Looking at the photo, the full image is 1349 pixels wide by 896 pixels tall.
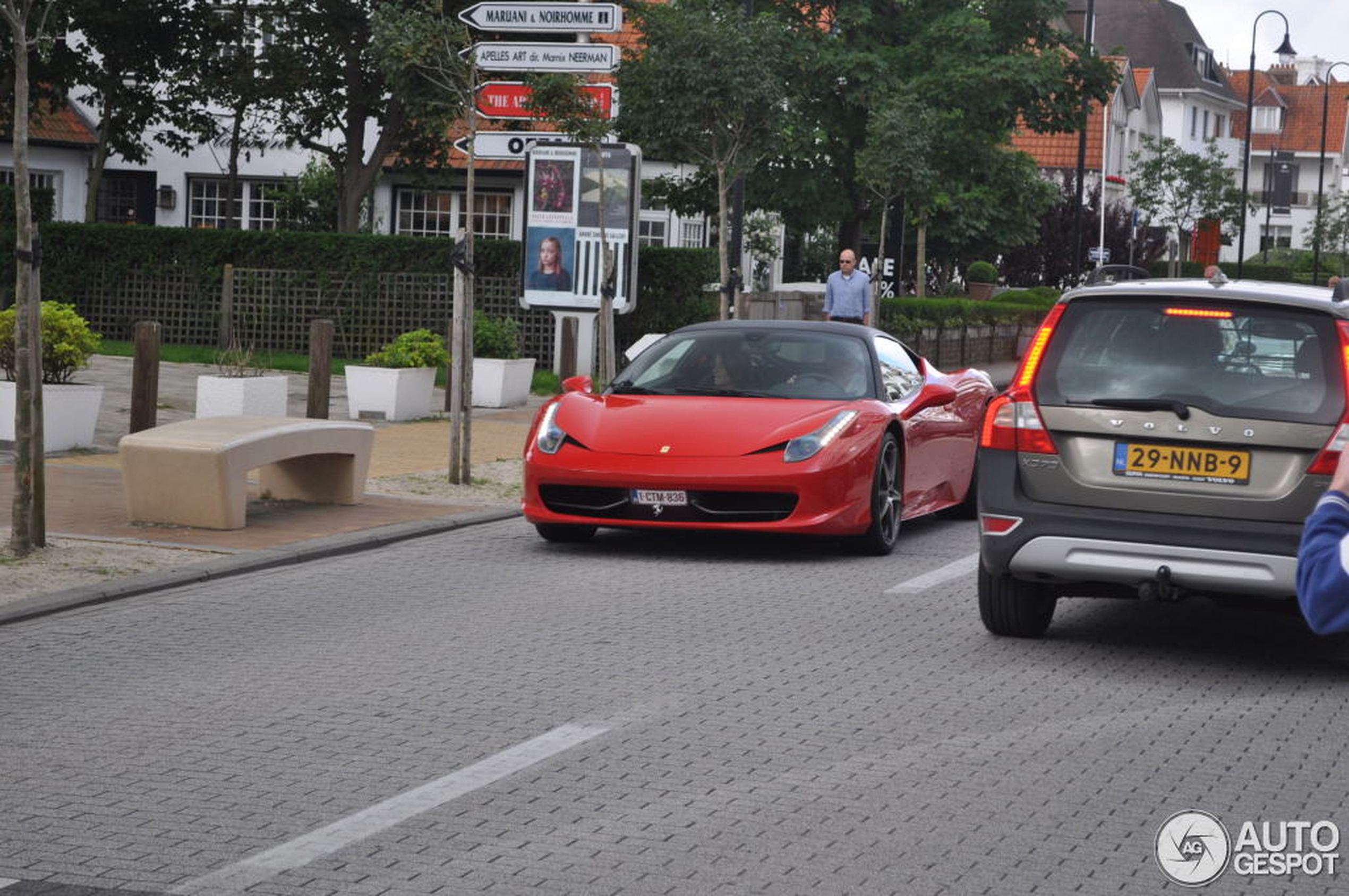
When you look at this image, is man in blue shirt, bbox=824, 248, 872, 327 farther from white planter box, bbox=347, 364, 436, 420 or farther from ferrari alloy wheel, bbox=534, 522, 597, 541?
ferrari alloy wheel, bbox=534, 522, 597, 541

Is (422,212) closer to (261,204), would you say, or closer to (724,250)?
(261,204)

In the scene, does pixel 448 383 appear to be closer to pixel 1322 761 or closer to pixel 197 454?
pixel 197 454

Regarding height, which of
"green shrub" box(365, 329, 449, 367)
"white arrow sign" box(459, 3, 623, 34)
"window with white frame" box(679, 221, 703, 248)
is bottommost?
"green shrub" box(365, 329, 449, 367)

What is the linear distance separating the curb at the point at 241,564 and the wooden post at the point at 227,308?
16880 mm

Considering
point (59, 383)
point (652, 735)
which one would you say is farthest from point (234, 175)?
point (652, 735)

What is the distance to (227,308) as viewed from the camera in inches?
1193

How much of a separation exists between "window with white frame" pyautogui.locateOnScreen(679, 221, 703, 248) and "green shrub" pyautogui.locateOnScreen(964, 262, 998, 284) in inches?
601

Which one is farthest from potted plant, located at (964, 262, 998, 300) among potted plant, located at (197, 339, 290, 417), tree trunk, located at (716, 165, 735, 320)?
potted plant, located at (197, 339, 290, 417)

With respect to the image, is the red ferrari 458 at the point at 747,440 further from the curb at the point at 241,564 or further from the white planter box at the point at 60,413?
the white planter box at the point at 60,413

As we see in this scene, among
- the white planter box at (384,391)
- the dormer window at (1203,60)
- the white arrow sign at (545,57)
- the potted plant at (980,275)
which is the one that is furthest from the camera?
the dormer window at (1203,60)

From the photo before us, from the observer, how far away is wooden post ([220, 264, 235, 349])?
98.8ft

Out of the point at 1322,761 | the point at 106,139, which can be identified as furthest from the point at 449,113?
the point at 106,139

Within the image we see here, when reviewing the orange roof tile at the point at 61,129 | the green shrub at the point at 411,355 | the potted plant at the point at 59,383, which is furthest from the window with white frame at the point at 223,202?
the potted plant at the point at 59,383

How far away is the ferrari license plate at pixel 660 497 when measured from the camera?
38.2 feet
